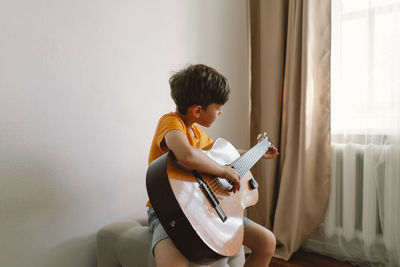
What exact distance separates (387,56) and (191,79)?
1135 millimetres

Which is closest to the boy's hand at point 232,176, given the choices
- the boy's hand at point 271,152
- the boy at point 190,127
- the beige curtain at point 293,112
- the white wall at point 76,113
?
the boy at point 190,127

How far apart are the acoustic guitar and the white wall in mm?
466

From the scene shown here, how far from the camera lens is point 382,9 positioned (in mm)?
1562

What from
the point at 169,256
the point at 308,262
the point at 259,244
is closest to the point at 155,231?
the point at 169,256

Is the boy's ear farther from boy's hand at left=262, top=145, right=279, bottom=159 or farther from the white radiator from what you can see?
the white radiator

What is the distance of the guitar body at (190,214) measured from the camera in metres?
0.80

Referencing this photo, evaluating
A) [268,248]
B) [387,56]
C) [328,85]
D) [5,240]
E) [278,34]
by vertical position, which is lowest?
[268,248]

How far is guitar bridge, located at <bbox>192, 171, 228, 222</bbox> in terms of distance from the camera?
0.91 m

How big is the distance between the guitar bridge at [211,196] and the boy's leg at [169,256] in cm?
16

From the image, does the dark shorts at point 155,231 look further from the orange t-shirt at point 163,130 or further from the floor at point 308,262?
the floor at point 308,262

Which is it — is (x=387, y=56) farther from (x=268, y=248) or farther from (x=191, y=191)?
(x=191, y=191)

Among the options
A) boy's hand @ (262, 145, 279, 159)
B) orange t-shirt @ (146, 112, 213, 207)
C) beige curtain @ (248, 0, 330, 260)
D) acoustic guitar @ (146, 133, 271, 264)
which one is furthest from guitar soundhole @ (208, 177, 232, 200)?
beige curtain @ (248, 0, 330, 260)

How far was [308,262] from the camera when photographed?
176 centimetres

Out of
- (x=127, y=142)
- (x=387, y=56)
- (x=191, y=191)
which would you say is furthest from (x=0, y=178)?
(x=387, y=56)
